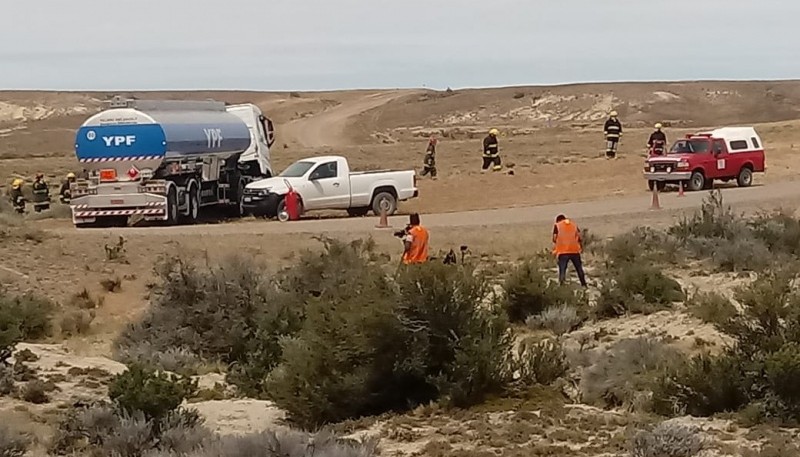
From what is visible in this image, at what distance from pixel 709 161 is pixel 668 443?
3155 cm

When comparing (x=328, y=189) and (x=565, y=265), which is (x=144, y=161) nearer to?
(x=328, y=189)

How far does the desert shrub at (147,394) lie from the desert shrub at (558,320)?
7214mm

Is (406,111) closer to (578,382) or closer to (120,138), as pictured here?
(120,138)

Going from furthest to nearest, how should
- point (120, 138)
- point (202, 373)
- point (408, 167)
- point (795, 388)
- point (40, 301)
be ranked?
point (408, 167) → point (120, 138) → point (40, 301) → point (202, 373) → point (795, 388)

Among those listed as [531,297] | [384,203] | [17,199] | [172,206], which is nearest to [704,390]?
[531,297]

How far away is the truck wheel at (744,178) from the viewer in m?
41.1

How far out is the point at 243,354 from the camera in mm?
17781

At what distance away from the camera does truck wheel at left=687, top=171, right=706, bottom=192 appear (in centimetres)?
3972

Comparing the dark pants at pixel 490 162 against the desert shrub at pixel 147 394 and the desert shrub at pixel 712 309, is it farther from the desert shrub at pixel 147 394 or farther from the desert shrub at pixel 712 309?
the desert shrub at pixel 147 394

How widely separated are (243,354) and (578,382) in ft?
19.1

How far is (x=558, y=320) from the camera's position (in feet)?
59.3

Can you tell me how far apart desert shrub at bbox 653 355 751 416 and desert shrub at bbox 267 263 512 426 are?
1470mm

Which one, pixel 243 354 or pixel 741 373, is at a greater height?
pixel 741 373

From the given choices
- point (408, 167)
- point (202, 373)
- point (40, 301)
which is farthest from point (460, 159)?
Result: point (202, 373)
